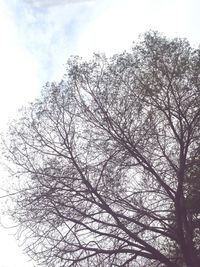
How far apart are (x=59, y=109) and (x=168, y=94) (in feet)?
10.8

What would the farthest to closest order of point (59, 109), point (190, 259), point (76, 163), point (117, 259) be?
point (59, 109) → point (76, 163) → point (117, 259) → point (190, 259)

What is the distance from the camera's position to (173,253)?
12664mm

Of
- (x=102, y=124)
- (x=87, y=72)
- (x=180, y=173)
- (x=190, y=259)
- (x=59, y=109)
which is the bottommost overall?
(x=190, y=259)

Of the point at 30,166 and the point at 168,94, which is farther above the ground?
the point at 168,94

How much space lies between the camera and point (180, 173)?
11.0 meters

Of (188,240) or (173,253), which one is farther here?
(173,253)

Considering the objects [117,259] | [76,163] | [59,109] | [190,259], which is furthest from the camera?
[59,109]

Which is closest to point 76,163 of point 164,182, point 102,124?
point 102,124

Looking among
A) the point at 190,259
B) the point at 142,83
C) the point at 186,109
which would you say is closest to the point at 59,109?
the point at 142,83

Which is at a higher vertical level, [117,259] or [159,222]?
[159,222]

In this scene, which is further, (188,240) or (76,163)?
(76,163)

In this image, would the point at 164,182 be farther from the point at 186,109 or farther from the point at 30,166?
the point at 30,166

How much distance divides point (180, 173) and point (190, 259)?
6.73ft

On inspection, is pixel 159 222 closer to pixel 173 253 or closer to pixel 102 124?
pixel 173 253
